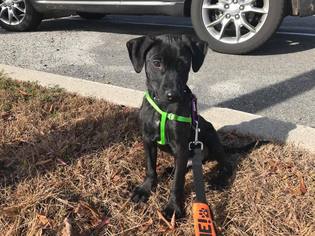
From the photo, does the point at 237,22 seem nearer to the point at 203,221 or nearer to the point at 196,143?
the point at 196,143

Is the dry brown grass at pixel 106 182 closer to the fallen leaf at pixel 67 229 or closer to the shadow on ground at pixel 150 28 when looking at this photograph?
the fallen leaf at pixel 67 229

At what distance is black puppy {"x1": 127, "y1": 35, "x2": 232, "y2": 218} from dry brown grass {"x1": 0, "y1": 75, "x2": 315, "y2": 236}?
138 millimetres

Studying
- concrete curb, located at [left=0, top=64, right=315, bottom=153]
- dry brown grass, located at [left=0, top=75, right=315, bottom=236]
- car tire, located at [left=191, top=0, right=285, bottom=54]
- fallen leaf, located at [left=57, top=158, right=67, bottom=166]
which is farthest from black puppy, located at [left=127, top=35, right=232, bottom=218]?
car tire, located at [left=191, top=0, right=285, bottom=54]

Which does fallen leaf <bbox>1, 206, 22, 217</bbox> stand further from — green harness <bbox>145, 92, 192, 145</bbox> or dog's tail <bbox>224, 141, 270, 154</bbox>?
dog's tail <bbox>224, 141, 270, 154</bbox>

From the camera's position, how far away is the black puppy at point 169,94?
2.26m

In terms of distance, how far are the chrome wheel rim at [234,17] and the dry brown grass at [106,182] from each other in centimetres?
211

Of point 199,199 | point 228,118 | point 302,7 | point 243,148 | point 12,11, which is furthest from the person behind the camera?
point 12,11

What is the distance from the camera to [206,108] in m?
3.46

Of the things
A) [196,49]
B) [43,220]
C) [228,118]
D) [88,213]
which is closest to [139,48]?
[196,49]

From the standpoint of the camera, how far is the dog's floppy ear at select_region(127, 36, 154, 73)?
232 centimetres

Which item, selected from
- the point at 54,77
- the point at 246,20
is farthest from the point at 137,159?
the point at 246,20

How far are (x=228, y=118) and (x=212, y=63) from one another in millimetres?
1778

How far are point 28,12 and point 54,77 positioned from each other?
8.56ft

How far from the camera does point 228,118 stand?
3.30 m
